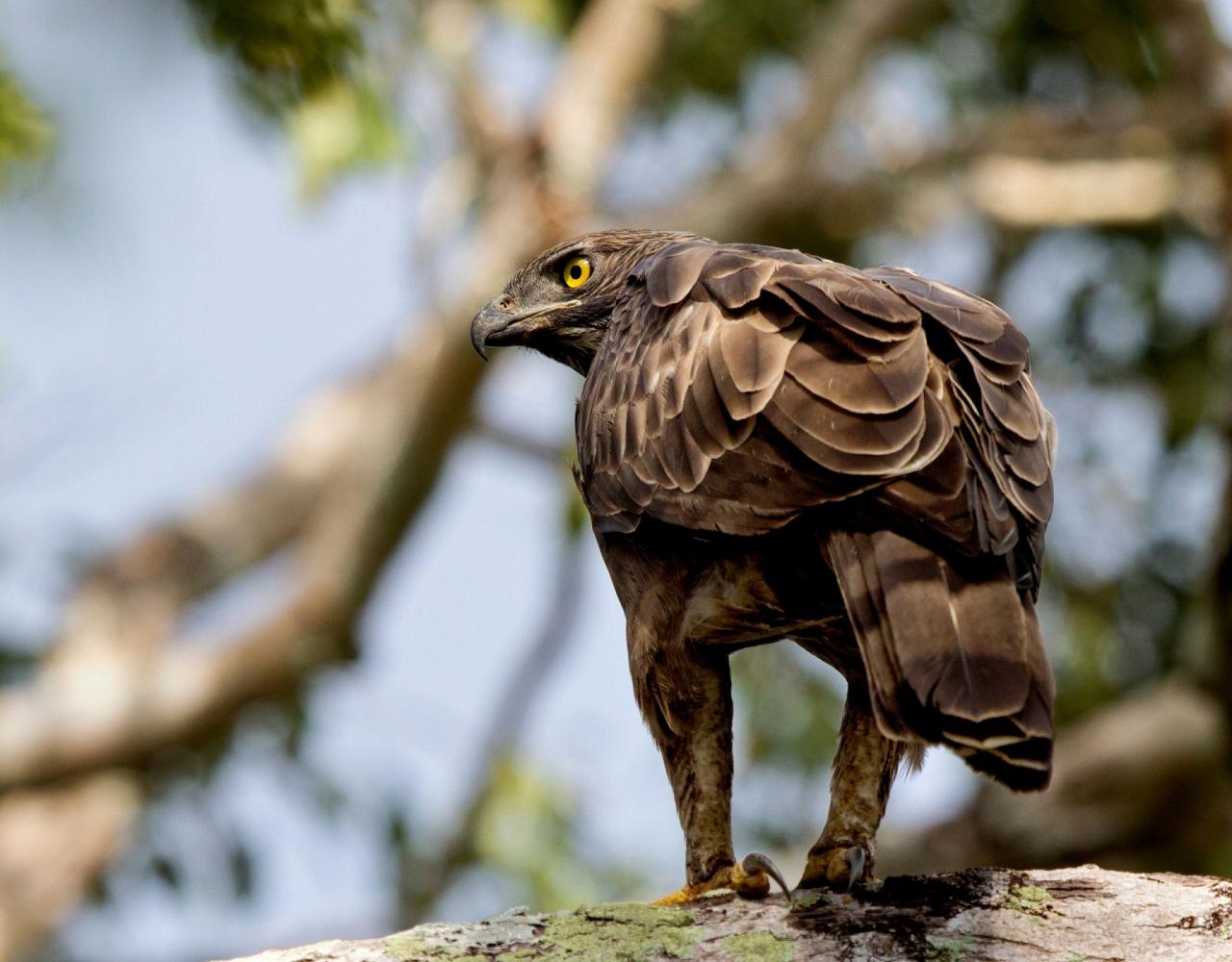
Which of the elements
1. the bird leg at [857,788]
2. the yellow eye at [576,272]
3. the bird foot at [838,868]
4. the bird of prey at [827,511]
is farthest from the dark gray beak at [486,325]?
the bird foot at [838,868]

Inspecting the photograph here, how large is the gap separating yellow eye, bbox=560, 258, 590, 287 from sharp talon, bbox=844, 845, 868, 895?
7.49ft

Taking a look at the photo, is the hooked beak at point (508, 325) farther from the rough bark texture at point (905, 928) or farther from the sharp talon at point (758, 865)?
the rough bark texture at point (905, 928)

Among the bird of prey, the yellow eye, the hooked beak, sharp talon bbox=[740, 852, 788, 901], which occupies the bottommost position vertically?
sharp talon bbox=[740, 852, 788, 901]

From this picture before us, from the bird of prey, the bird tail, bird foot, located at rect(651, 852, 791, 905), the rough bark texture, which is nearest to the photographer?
the bird tail

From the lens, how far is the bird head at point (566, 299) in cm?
538

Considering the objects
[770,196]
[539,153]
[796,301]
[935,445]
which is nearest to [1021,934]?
[935,445]

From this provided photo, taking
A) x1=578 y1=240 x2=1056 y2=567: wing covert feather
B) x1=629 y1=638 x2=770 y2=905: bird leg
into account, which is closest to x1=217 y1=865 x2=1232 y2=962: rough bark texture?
x1=629 y1=638 x2=770 y2=905: bird leg

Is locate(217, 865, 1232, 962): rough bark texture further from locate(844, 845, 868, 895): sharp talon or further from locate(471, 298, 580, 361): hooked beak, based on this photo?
locate(471, 298, 580, 361): hooked beak

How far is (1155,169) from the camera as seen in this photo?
13992 millimetres

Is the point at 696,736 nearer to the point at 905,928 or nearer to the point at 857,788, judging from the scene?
the point at 857,788

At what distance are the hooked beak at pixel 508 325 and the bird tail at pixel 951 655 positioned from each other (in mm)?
2056

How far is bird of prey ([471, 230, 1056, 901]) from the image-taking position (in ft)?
11.4

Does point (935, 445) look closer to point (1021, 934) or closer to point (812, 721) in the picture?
point (1021, 934)

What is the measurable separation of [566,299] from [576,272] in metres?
0.13
